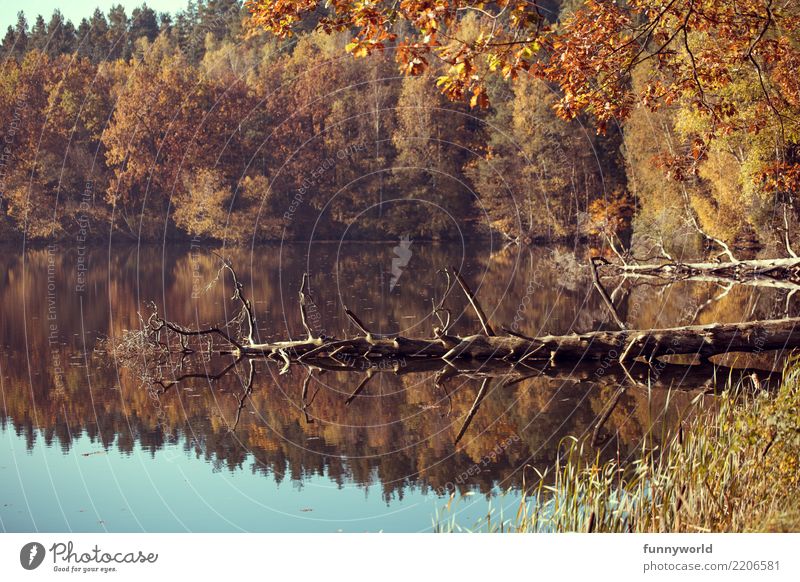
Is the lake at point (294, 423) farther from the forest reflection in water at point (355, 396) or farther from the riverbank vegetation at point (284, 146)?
the riverbank vegetation at point (284, 146)

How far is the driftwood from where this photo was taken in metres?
11.8

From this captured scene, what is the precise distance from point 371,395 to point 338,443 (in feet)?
6.66

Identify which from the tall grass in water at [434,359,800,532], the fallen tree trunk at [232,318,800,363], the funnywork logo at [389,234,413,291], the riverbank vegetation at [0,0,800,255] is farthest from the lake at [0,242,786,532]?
the riverbank vegetation at [0,0,800,255]

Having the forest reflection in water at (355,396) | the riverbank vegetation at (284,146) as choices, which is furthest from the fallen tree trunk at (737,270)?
the riverbank vegetation at (284,146)

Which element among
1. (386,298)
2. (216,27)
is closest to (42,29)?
(216,27)

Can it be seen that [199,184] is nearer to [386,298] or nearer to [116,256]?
[116,256]

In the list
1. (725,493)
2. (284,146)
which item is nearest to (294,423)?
(725,493)

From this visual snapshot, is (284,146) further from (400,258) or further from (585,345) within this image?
(585,345)

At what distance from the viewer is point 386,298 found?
20234 millimetres

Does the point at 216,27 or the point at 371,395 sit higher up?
the point at 216,27
